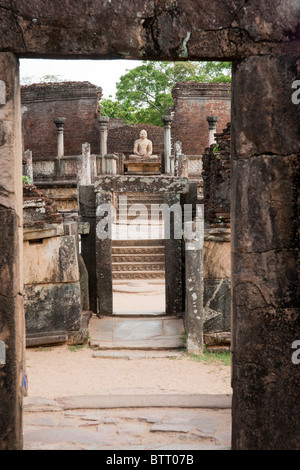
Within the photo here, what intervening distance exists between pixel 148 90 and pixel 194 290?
2490 centimetres

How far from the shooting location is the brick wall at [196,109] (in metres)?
25.6

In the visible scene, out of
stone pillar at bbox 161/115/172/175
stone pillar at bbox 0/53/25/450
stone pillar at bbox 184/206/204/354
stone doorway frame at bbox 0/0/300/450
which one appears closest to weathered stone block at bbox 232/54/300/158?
stone doorway frame at bbox 0/0/300/450

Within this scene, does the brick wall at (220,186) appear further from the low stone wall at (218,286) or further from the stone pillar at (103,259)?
the stone pillar at (103,259)

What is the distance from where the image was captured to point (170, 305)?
927 centimetres

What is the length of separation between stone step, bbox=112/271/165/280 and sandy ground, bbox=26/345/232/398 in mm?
5467

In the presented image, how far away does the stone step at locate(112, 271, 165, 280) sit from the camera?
12952 mm

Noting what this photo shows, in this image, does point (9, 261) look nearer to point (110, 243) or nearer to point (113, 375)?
point (113, 375)

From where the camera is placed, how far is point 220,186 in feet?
26.7

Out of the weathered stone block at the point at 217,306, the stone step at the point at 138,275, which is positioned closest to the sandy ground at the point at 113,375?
the weathered stone block at the point at 217,306

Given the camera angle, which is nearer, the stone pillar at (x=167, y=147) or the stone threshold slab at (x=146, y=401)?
the stone threshold slab at (x=146, y=401)

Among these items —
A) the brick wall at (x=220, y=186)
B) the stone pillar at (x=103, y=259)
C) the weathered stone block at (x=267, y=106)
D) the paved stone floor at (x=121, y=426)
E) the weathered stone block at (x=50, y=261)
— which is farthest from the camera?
the stone pillar at (x=103, y=259)

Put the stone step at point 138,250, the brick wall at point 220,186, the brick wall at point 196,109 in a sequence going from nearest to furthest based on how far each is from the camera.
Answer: the brick wall at point 220,186, the stone step at point 138,250, the brick wall at point 196,109

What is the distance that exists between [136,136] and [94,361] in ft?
65.8

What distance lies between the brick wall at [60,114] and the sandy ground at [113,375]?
1931 cm
